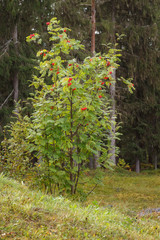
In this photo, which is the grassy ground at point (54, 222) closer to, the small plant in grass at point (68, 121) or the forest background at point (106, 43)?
the small plant in grass at point (68, 121)

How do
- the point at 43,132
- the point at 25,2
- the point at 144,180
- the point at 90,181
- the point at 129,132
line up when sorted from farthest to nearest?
the point at 129,132
the point at 144,180
the point at 25,2
the point at 90,181
the point at 43,132

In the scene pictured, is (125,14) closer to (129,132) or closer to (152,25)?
(152,25)

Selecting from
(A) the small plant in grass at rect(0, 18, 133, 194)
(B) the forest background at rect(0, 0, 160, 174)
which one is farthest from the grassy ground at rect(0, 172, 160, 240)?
(B) the forest background at rect(0, 0, 160, 174)

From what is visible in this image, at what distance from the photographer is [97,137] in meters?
6.79

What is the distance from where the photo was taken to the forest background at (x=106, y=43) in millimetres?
14414

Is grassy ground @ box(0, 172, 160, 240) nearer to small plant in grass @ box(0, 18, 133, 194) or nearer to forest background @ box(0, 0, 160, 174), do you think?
small plant in grass @ box(0, 18, 133, 194)

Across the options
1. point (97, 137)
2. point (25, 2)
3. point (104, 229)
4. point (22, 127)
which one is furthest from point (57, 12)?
point (104, 229)

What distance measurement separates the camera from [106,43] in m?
17.2

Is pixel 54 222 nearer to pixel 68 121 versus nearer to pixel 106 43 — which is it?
pixel 68 121

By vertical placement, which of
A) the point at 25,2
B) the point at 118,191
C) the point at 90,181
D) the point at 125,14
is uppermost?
the point at 125,14

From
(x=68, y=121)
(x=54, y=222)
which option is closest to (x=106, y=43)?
(x=68, y=121)

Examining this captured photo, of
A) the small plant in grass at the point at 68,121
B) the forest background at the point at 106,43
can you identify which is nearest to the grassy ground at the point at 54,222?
the small plant in grass at the point at 68,121

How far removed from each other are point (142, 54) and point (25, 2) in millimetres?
8359

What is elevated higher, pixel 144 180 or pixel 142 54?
pixel 142 54
